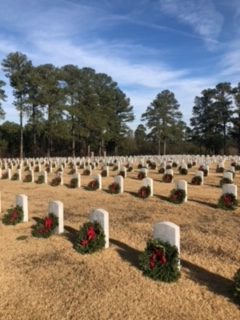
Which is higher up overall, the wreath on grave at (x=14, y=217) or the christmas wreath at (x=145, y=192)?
the christmas wreath at (x=145, y=192)

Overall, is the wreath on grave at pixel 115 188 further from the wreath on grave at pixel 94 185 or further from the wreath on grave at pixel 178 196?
the wreath on grave at pixel 178 196

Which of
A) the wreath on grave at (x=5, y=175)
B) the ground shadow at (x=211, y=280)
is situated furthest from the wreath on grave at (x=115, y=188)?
the wreath on grave at (x=5, y=175)

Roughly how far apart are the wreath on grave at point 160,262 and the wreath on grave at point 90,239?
4.47 feet

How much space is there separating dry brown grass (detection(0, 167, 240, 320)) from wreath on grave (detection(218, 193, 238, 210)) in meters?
0.28

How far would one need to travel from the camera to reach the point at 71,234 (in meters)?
9.85

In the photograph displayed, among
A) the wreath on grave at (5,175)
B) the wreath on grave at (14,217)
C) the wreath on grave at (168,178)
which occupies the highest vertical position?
the wreath on grave at (168,178)

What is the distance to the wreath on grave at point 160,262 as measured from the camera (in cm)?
681

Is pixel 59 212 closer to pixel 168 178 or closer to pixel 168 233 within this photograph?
pixel 168 233

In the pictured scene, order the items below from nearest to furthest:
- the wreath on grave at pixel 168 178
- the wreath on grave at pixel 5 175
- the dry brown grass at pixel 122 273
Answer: the dry brown grass at pixel 122 273 < the wreath on grave at pixel 168 178 < the wreath on grave at pixel 5 175

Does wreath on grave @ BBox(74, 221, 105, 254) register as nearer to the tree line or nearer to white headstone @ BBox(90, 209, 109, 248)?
white headstone @ BBox(90, 209, 109, 248)

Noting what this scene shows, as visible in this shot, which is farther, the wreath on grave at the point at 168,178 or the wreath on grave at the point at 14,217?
the wreath on grave at the point at 168,178

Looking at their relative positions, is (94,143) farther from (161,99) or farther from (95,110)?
(161,99)

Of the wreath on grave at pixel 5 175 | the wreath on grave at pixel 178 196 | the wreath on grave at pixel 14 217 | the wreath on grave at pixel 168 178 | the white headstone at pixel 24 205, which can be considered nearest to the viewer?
the wreath on grave at pixel 14 217

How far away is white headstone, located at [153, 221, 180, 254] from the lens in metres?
7.08
